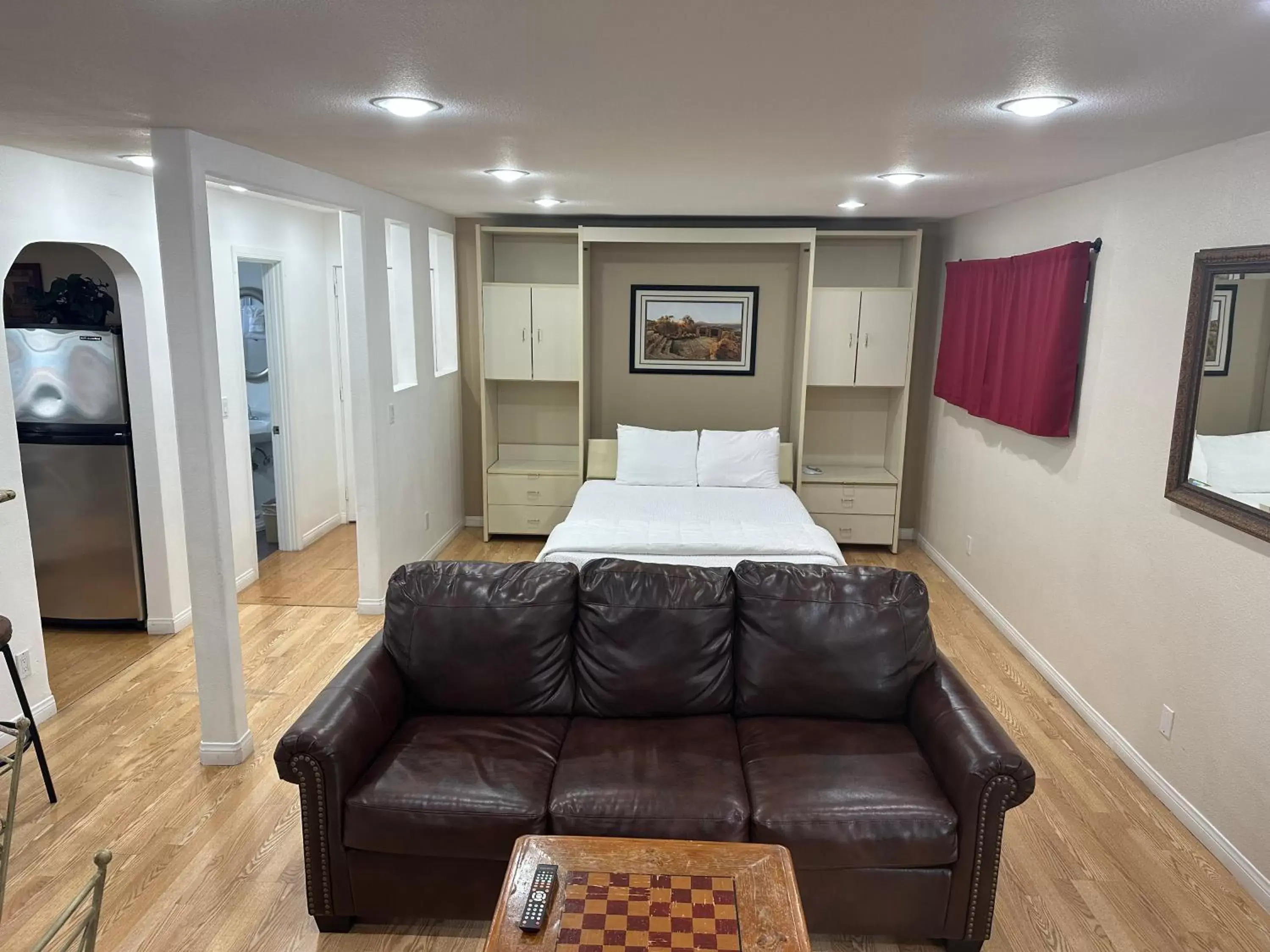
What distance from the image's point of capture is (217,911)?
97.7 inches

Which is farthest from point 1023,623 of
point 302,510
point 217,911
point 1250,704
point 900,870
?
point 302,510

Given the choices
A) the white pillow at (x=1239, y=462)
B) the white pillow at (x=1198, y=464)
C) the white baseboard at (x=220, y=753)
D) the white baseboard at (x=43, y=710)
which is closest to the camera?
the white pillow at (x=1239, y=462)

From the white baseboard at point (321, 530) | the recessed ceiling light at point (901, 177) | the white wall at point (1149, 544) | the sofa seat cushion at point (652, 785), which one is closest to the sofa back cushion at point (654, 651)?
the sofa seat cushion at point (652, 785)

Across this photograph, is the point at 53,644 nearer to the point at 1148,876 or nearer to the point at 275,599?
the point at 275,599

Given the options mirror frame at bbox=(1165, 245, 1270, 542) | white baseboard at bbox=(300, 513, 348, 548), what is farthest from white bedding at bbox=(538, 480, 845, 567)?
white baseboard at bbox=(300, 513, 348, 548)

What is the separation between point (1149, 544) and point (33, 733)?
4073 millimetres

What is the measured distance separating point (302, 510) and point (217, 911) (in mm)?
3828

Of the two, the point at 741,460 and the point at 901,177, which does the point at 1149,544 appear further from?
the point at 741,460

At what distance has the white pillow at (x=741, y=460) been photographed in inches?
223

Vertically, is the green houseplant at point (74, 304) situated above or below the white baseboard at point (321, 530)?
above

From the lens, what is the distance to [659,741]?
2629mm

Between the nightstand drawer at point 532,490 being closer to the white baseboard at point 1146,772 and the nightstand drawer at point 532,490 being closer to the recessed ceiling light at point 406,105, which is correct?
the white baseboard at point 1146,772

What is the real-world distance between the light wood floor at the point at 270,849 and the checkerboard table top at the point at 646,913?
71cm

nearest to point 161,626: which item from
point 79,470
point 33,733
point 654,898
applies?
point 79,470
